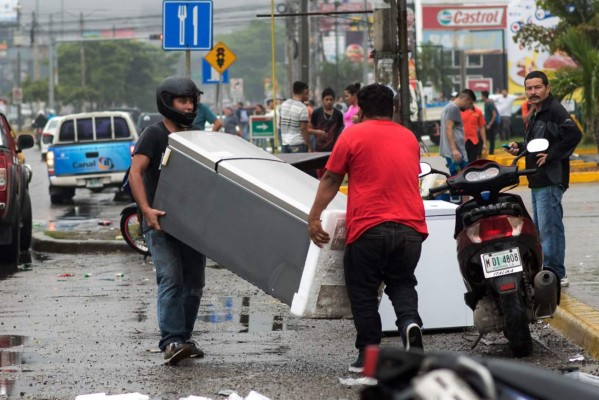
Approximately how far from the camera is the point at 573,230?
15062 millimetres

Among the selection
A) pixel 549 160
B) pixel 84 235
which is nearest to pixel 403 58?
pixel 84 235

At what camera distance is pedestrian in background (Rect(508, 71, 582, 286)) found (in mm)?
9914

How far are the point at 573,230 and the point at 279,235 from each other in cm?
814

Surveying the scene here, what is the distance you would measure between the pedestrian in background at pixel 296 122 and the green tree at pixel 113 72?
94.7 meters

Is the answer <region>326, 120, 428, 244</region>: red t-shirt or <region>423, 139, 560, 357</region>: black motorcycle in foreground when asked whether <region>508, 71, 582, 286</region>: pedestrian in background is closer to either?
<region>423, 139, 560, 357</region>: black motorcycle in foreground

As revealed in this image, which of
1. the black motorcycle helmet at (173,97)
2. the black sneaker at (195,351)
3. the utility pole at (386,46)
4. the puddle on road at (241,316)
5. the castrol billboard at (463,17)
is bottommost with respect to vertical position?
the puddle on road at (241,316)

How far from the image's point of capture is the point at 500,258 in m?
7.83

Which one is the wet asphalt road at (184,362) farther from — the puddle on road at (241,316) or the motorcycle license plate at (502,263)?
the motorcycle license plate at (502,263)

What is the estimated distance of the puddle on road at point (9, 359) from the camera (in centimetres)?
741

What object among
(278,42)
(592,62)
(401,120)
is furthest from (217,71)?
(278,42)

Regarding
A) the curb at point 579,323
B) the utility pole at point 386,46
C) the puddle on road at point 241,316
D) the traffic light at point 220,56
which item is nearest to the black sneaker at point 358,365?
the curb at point 579,323

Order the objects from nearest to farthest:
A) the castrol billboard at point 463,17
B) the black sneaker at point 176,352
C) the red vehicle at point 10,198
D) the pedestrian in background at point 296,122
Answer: the black sneaker at point 176,352
the red vehicle at point 10,198
the pedestrian in background at point 296,122
the castrol billboard at point 463,17

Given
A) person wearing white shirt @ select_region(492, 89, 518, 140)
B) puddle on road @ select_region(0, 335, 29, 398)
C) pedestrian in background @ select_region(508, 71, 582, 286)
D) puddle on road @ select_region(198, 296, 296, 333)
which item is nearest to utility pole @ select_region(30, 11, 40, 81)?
person wearing white shirt @ select_region(492, 89, 518, 140)

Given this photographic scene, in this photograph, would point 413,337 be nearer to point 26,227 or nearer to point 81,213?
point 26,227
